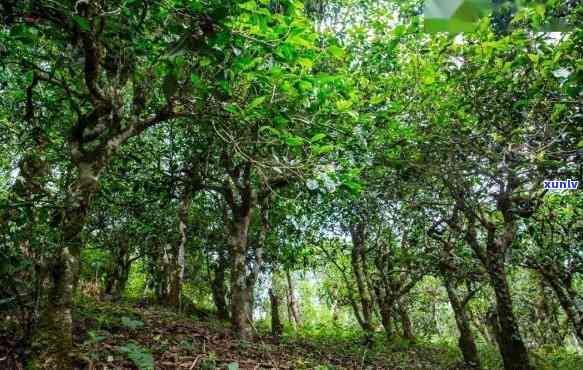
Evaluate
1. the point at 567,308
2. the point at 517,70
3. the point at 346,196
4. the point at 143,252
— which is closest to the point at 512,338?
the point at 567,308

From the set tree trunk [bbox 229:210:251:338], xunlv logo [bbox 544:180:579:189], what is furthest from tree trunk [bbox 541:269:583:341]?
tree trunk [bbox 229:210:251:338]

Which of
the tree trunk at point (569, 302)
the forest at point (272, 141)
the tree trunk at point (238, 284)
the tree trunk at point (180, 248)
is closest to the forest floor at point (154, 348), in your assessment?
the forest at point (272, 141)

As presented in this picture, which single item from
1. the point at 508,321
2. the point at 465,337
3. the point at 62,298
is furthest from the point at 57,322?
the point at 465,337

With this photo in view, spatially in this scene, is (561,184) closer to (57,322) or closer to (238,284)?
(238,284)

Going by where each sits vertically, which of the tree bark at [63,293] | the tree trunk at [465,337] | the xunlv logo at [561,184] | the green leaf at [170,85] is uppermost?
the xunlv logo at [561,184]

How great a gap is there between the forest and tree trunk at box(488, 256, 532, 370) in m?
0.04

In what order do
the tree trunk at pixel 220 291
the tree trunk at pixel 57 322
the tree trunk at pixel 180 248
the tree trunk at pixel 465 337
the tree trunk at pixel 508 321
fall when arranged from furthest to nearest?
the tree trunk at pixel 220 291 → the tree trunk at pixel 465 337 → the tree trunk at pixel 180 248 → the tree trunk at pixel 508 321 → the tree trunk at pixel 57 322

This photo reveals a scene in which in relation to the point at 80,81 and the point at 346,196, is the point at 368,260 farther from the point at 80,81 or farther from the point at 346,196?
the point at 80,81

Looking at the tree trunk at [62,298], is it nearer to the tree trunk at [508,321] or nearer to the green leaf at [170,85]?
the green leaf at [170,85]

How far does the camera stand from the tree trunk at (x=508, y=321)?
9055 mm

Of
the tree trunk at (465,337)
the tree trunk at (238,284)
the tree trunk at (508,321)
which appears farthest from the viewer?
the tree trunk at (465,337)

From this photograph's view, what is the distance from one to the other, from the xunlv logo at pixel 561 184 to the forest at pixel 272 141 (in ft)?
0.10

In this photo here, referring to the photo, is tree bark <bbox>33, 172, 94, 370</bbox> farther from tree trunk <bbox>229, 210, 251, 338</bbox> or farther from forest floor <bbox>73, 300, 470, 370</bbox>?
tree trunk <bbox>229, 210, 251, 338</bbox>

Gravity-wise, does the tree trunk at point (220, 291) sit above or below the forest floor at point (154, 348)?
above
